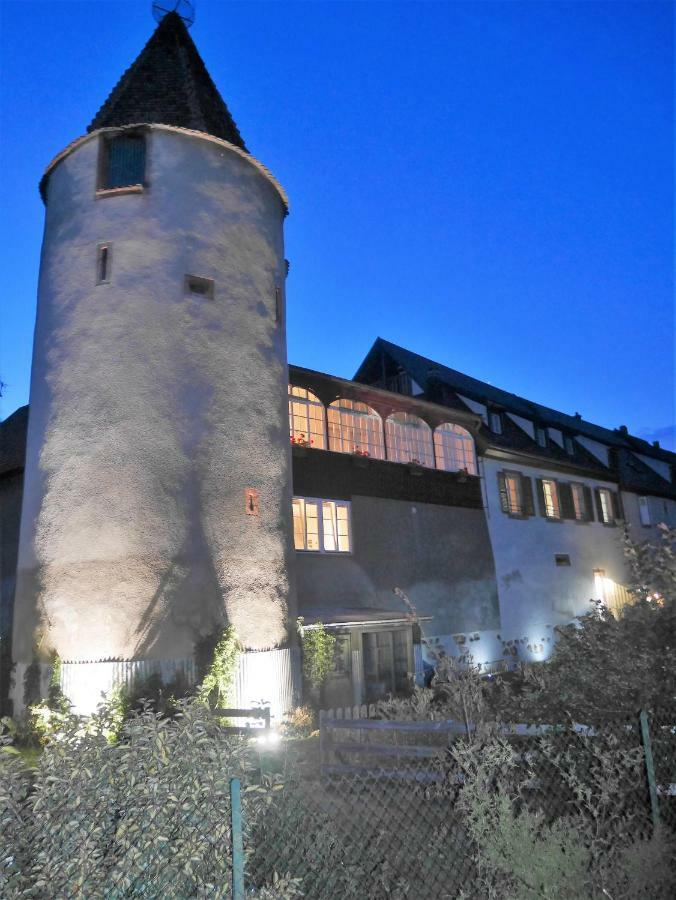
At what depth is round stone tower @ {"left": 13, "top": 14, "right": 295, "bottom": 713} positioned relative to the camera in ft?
36.1

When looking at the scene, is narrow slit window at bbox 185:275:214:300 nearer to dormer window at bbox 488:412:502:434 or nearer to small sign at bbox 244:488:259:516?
small sign at bbox 244:488:259:516

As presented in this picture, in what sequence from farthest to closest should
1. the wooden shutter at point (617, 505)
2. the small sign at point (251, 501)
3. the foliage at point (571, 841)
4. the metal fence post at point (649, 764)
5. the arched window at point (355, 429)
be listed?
1. the wooden shutter at point (617, 505)
2. the arched window at point (355, 429)
3. the small sign at point (251, 501)
4. the metal fence post at point (649, 764)
5. the foliage at point (571, 841)

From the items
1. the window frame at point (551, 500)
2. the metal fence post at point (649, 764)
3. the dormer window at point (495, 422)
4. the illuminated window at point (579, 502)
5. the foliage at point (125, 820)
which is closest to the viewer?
the foliage at point (125, 820)

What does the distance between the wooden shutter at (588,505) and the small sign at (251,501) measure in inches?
686

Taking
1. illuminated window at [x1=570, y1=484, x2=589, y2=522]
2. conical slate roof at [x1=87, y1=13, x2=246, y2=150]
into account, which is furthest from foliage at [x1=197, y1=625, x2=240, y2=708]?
illuminated window at [x1=570, y1=484, x2=589, y2=522]

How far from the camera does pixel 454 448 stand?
2123 cm

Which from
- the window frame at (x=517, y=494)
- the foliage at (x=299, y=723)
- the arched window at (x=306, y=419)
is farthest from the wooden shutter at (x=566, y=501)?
the foliage at (x=299, y=723)

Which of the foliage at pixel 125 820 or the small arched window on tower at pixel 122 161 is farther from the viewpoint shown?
the small arched window on tower at pixel 122 161

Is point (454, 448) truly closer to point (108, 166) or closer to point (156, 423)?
point (156, 423)

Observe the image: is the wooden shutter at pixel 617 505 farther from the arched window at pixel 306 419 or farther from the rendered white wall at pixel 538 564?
the arched window at pixel 306 419

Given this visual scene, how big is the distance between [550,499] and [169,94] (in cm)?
1807

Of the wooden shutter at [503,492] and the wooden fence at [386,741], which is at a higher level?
the wooden shutter at [503,492]

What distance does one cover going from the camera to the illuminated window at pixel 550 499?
24.1 m

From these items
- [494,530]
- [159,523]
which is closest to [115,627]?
[159,523]
